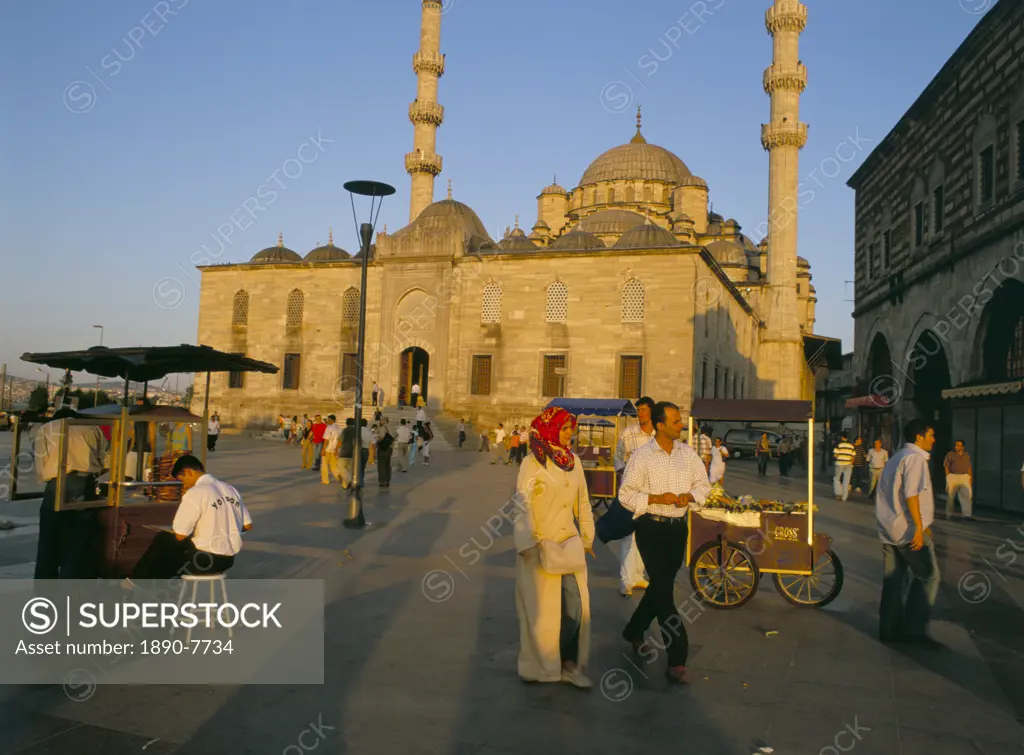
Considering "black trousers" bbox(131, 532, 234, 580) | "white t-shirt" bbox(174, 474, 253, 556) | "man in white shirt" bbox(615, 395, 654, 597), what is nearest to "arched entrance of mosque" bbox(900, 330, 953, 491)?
"man in white shirt" bbox(615, 395, 654, 597)

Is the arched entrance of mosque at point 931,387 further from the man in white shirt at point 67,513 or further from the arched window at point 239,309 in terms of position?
the arched window at point 239,309

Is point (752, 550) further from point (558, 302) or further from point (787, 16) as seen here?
point (787, 16)

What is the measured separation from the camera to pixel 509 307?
35.7 metres

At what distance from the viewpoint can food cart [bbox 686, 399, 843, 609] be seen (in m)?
7.01

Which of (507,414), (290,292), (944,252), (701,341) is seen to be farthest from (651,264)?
(290,292)

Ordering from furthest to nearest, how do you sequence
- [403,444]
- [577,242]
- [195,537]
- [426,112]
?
[426,112], [577,242], [403,444], [195,537]

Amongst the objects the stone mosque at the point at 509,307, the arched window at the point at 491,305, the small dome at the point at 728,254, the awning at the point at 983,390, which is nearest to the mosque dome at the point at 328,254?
the stone mosque at the point at 509,307

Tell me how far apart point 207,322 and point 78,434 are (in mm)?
39068

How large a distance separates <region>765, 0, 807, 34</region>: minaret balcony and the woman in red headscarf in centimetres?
4194

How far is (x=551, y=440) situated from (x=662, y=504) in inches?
37.2

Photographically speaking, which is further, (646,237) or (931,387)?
(646,237)

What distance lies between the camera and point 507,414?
114 ft

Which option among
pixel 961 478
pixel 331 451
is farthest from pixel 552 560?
pixel 331 451

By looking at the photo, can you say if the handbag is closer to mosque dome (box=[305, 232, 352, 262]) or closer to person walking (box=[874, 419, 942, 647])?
person walking (box=[874, 419, 942, 647])
